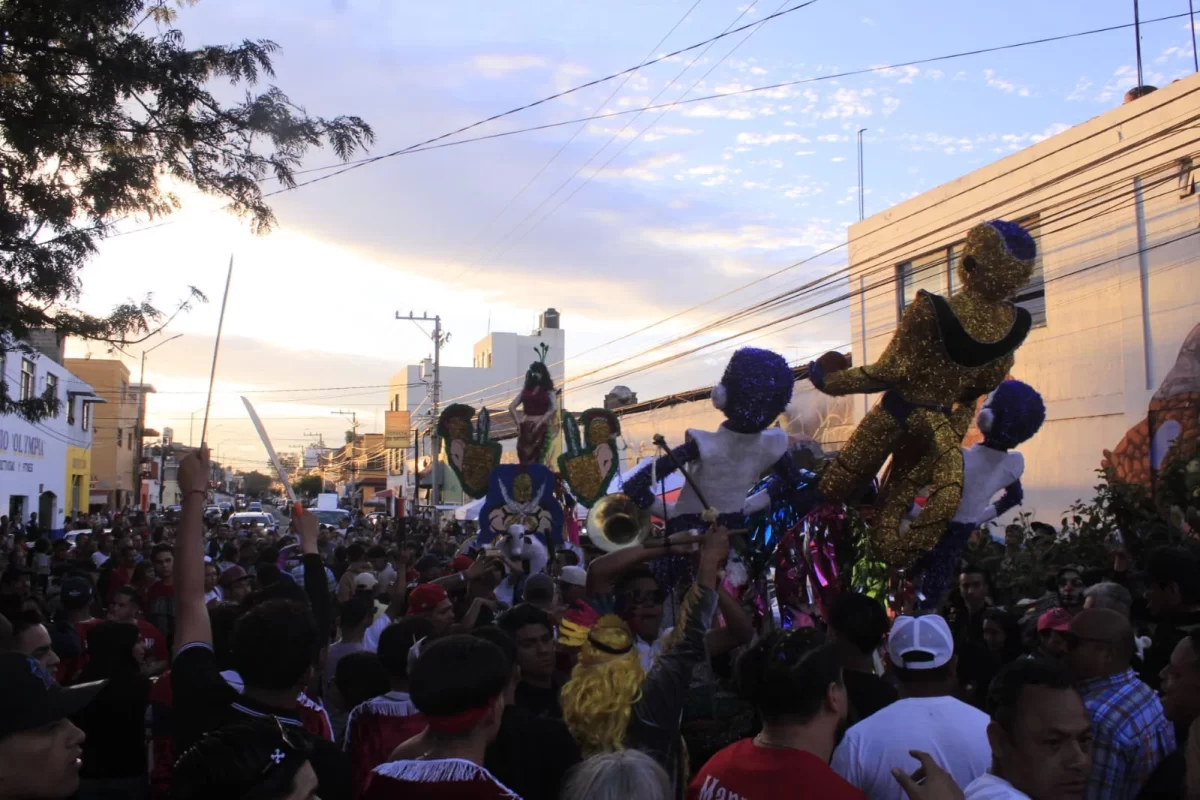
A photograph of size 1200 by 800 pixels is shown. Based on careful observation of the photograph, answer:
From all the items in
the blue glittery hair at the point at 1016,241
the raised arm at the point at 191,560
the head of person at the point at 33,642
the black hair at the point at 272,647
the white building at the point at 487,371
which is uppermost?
the white building at the point at 487,371

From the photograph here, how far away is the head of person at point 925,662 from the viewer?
3.43 metres

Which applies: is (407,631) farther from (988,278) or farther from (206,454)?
(988,278)

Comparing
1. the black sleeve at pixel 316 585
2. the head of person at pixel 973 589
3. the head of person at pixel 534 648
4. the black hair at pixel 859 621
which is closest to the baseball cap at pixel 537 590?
the head of person at pixel 534 648

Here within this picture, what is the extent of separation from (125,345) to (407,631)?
18.3 feet

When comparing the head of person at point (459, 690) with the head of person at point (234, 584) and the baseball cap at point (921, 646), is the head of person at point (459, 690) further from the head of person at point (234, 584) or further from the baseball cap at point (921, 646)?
the head of person at point (234, 584)

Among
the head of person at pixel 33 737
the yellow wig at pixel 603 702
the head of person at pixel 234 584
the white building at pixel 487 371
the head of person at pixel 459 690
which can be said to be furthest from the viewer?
the white building at pixel 487 371

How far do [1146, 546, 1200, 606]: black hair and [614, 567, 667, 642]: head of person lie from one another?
2.30m

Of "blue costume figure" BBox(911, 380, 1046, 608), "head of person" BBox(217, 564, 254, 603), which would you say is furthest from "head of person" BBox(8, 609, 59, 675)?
"blue costume figure" BBox(911, 380, 1046, 608)

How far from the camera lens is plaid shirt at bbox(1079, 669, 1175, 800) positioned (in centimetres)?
338

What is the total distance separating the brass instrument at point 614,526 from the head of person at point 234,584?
2621mm

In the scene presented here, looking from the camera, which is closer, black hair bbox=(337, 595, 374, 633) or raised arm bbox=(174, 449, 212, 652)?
raised arm bbox=(174, 449, 212, 652)

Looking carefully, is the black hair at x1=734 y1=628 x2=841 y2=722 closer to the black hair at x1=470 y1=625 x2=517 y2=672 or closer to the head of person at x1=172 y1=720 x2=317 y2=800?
the black hair at x1=470 y1=625 x2=517 y2=672

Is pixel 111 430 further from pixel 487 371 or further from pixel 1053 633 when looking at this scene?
pixel 1053 633

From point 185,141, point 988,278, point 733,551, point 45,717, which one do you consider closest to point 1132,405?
point 988,278
